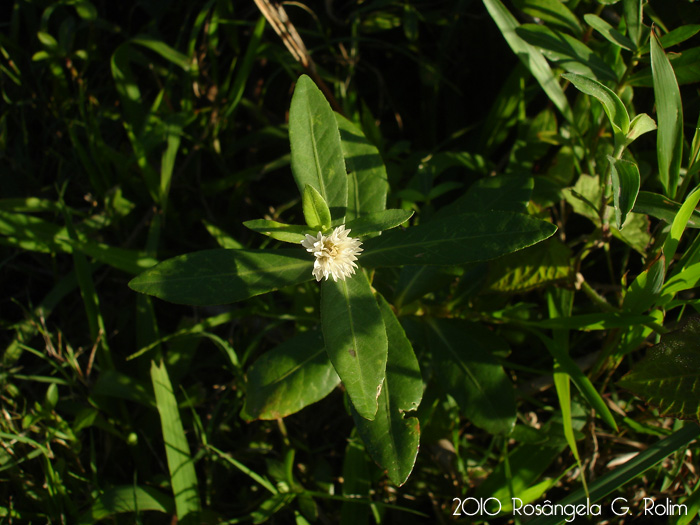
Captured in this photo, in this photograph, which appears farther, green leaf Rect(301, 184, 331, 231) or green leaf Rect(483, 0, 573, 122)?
green leaf Rect(483, 0, 573, 122)

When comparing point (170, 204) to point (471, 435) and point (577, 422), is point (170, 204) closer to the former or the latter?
point (471, 435)

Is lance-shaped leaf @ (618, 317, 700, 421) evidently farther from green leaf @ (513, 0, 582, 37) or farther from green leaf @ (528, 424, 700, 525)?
green leaf @ (513, 0, 582, 37)

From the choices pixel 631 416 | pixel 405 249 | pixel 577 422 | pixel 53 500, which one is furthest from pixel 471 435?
pixel 53 500

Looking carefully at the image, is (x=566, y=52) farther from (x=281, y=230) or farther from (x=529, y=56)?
(x=281, y=230)

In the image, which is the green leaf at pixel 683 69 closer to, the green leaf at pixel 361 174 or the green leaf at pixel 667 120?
the green leaf at pixel 667 120

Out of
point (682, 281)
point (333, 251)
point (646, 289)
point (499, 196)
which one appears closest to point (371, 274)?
point (333, 251)

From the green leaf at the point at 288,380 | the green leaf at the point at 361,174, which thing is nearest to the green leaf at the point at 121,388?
the green leaf at the point at 288,380

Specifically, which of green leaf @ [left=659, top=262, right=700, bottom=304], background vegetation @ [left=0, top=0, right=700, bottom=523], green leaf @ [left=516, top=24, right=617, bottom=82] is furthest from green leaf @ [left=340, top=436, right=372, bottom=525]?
green leaf @ [left=516, top=24, right=617, bottom=82]
